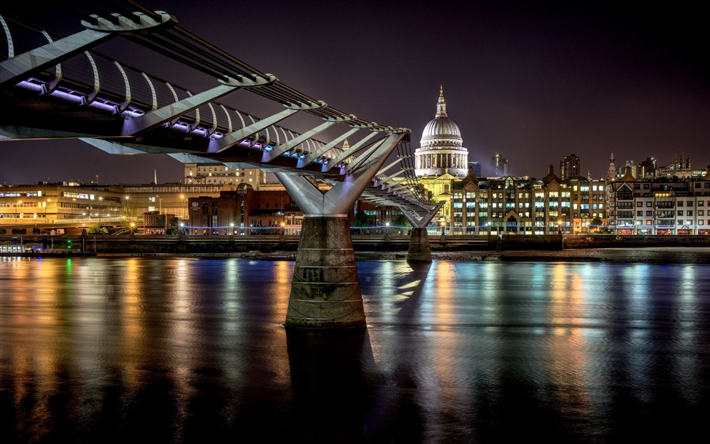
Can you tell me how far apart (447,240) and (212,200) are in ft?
177

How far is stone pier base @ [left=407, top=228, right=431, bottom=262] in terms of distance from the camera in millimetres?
Result: 73500

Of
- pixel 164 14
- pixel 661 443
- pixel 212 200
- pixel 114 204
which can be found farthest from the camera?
pixel 114 204

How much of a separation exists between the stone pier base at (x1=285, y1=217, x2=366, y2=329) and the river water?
726 mm

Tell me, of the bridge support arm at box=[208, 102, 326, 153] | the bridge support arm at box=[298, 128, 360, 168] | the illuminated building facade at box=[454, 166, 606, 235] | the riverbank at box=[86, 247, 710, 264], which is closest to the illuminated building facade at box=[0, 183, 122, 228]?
the riverbank at box=[86, 247, 710, 264]

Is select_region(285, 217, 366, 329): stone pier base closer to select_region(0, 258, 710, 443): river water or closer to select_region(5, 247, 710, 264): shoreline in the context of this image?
select_region(0, 258, 710, 443): river water

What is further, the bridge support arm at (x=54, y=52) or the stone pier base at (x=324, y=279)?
the stone pier base at (x=324, y=279)

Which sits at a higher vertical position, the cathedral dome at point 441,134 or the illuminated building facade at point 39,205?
the cathedral dome at point 441,134

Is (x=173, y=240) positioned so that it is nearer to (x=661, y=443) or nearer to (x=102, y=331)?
(x=102, y=331)

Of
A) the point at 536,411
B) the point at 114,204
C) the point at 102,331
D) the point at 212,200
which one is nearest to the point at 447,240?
the point at 212,200

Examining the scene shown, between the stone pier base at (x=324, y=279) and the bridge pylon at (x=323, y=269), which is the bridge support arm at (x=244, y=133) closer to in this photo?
the bridge pylon at (x=323, y=269)

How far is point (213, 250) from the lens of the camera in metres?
98.7

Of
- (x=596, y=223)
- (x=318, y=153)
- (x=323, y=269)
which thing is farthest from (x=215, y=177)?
(x=323, y=269)

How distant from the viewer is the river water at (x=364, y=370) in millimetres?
14805

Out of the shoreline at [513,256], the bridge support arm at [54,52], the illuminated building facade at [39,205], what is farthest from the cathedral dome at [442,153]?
the bridge support arm at [54,52]
